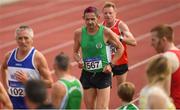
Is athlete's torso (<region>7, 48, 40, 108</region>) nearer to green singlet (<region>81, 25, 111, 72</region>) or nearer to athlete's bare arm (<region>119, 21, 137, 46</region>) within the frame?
green singlet (<region>81, 25, 111, 72</region>)

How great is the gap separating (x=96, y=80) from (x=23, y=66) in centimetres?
125

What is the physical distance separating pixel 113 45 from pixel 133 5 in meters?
10.6

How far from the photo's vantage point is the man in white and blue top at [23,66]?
22.1ft

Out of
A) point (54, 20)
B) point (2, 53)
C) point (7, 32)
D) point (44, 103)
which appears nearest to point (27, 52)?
point (44, 103)

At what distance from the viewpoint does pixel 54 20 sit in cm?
1638

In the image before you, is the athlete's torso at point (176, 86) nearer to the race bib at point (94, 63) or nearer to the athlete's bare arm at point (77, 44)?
the race bib at point (94, 63)

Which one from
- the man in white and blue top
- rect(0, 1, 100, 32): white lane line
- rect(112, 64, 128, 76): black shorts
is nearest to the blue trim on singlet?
the man in white and blue top

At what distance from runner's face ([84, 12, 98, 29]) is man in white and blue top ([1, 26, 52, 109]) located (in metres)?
0.87

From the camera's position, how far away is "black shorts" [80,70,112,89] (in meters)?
7.69

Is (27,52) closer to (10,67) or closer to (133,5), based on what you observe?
(10,67)

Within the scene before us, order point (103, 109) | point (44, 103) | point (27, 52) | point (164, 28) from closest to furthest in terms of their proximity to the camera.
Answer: point (44, 103), point (164, 28), point (27, 52), point (103, 109)

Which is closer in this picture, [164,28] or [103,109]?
[164,28]

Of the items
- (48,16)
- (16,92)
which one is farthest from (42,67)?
(48,16)

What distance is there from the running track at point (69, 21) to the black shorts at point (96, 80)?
9.56 feet
